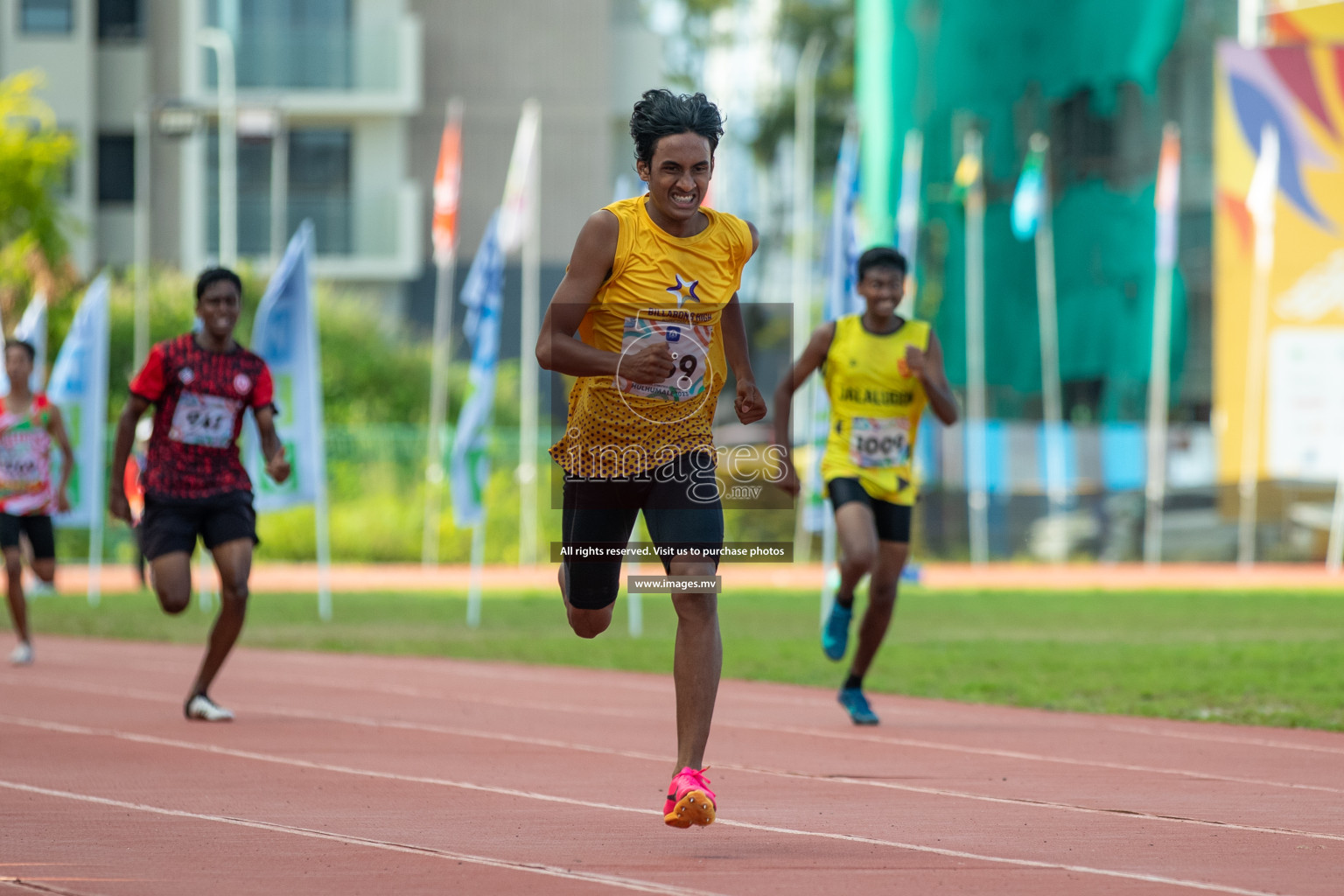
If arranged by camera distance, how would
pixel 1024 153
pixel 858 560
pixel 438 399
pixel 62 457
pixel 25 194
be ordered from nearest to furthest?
pixel 858 560 < pixel 62 457 < pixel 438 399 < pixel 1024 153 < pixel 25 194

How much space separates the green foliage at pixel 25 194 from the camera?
32406 mm

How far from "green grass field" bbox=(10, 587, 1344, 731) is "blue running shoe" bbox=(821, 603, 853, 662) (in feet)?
4.77

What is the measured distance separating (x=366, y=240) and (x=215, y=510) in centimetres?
2937

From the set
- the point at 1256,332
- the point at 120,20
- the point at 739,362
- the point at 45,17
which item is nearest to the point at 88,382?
the point at 739,362

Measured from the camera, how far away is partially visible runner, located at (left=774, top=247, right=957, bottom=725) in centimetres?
952

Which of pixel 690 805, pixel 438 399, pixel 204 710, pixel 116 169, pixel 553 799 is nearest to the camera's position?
pixel 690 805

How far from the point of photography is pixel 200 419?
924cm

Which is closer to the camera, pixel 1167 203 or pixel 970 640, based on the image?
pixel 970 640

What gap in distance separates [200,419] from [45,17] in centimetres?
3142

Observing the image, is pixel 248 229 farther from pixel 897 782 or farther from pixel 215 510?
pixel 897 782

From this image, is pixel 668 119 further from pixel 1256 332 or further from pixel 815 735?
pixel 1256 332

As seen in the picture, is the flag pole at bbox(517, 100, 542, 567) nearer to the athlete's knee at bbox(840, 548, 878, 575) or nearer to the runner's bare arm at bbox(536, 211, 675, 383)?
the athlete's knee at bbox(840, 548, 878, 575)

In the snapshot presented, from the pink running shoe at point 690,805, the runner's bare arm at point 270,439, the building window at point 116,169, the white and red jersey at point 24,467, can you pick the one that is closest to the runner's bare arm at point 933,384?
the runner's bare arm at point 270,439

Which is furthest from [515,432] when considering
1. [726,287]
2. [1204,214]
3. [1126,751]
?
[726,287]
